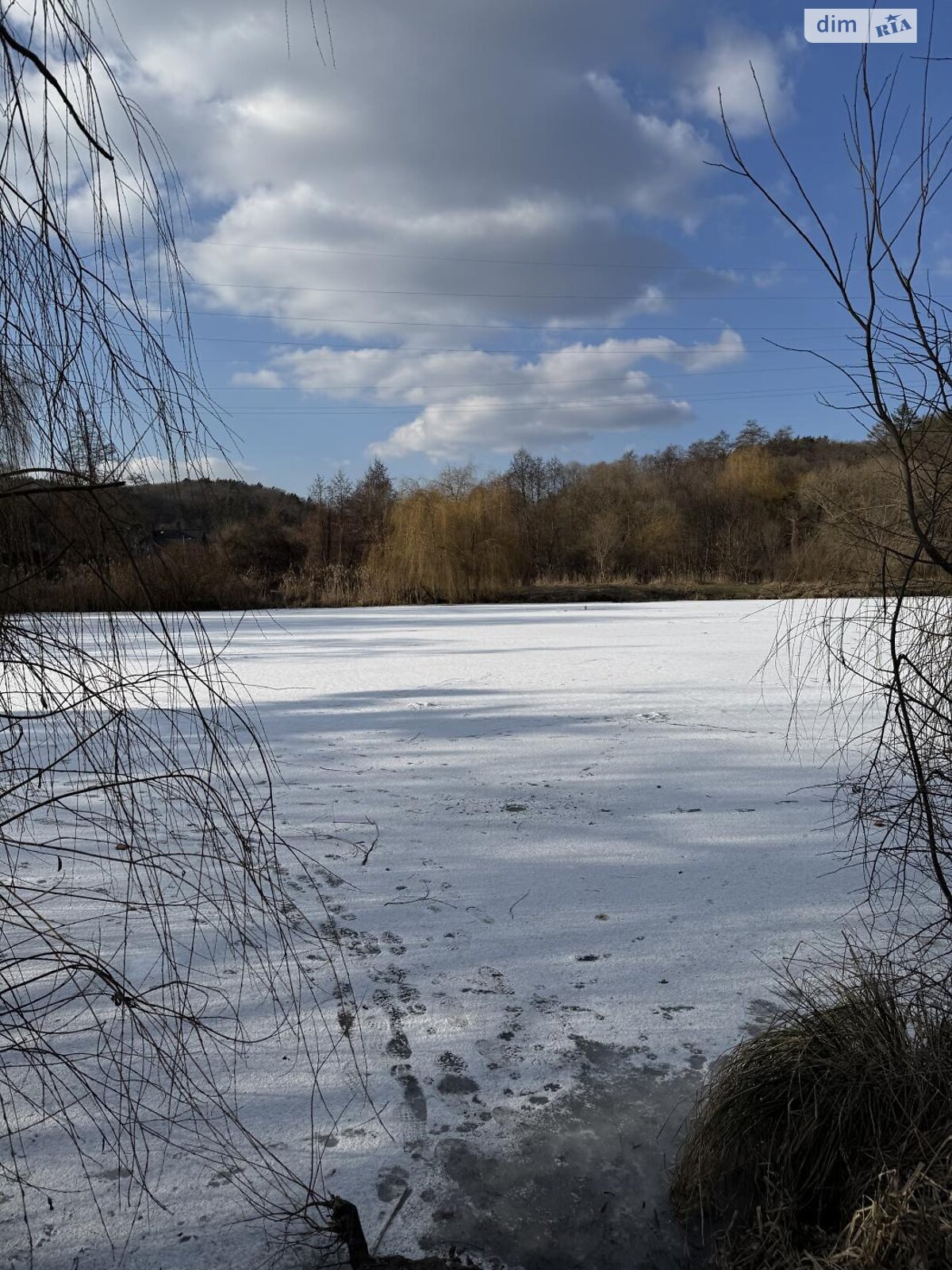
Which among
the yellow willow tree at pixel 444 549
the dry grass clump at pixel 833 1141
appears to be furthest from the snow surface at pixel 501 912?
the yellow willow tree at pixel 444 549

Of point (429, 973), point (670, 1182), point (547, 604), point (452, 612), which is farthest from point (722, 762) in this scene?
point (547, 604)

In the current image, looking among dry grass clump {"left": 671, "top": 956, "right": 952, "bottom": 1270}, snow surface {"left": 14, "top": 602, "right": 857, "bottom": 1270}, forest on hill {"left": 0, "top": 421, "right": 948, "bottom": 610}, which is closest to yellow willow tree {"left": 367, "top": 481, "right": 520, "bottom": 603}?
forest on hill {"left": 0, "top": 421, "right": 948, "bottom": 610}

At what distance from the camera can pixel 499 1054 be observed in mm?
2051

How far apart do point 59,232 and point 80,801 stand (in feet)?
12.6

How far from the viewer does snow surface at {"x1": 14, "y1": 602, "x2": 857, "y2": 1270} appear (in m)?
1.72

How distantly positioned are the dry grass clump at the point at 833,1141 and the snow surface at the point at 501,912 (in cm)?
38

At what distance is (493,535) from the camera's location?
24.6 meters

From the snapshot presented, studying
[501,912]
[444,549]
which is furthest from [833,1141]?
[444,549]

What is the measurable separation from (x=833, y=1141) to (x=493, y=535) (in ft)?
76.8

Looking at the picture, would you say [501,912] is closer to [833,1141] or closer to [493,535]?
[833,1141]

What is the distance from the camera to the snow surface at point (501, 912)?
172 cm

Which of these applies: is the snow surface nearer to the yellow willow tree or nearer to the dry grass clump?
the dry grass clump

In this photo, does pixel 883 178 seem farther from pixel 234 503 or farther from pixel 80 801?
pixel 80 801

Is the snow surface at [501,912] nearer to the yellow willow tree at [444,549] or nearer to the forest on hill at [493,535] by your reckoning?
the forest on hill at [493,535]
